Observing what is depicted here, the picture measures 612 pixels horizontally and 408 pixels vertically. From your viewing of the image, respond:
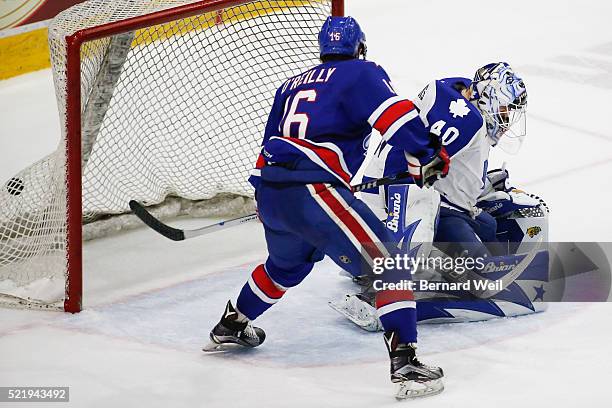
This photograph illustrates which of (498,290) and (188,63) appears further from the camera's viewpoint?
(188,63)

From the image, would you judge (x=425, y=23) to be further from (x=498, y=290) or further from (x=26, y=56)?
(x=498, y=290)

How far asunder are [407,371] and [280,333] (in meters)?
0.66

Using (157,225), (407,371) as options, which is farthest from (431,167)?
(157,225)

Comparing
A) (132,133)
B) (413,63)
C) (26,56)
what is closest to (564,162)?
(413,63)

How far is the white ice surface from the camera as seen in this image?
350 cm

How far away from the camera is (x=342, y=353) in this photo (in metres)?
3.76

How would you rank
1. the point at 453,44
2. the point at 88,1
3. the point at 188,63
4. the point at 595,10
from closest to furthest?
the point at 88,1, the point at 188,63, the point at 453,44, the point at 595,10

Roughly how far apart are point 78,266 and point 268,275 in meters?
0.70

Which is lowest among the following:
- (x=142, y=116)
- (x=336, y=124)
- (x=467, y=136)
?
(x=142, y=116)

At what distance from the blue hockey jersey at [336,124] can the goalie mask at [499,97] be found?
0.62 m

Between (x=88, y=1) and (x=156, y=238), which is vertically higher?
(x=88, y=1)

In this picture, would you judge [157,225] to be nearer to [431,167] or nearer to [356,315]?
[356,315]

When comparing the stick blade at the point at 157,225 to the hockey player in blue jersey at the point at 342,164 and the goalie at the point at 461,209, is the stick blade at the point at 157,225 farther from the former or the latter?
the hockey player in blue jersey at the point at 342,164

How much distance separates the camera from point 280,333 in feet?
13.0
